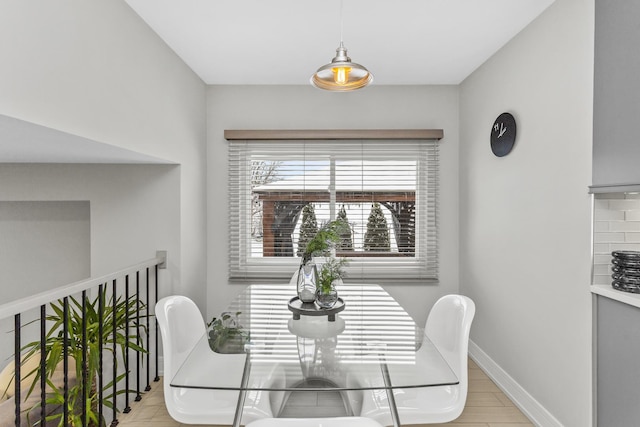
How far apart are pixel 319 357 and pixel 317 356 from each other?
12 millimetres

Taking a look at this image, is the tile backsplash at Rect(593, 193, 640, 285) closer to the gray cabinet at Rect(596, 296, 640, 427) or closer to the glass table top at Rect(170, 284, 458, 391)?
the gray cabinet at Rect(596, 296, 640, 427)

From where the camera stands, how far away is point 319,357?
1.56m

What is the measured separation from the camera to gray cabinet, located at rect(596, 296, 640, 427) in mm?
1611

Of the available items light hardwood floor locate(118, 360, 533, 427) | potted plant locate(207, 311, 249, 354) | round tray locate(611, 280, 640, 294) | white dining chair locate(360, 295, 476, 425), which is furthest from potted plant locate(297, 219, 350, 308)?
round tray locate(611, 280, 640, 294)

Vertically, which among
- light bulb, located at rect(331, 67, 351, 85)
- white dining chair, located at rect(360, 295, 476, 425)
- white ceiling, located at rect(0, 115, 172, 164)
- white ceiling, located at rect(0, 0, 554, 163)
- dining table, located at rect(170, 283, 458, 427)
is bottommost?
white dining chair, located at rect(360, 295, 476, 425)

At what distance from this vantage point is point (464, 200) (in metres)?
3.47

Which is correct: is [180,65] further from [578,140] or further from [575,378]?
[575,378]

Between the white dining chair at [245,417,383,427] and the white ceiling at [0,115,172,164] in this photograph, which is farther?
the white ceiling at [0,115,172,164]

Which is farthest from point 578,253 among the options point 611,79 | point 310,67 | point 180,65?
point 180,65

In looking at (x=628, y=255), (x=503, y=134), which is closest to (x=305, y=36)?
(x=503, y=134)

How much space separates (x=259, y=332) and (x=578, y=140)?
6.28 ft

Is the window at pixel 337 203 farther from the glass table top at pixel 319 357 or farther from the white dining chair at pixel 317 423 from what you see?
the white dining chair at pixel 317 423

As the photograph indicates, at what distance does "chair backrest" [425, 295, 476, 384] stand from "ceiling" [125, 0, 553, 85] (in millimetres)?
1710

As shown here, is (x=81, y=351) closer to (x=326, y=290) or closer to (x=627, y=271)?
(x=326, y=290)
